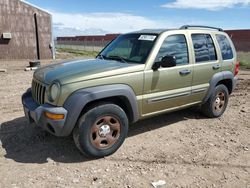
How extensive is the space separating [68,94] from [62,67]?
2.58ft

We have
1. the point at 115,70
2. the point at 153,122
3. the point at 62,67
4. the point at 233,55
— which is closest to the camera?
the point at 115,70

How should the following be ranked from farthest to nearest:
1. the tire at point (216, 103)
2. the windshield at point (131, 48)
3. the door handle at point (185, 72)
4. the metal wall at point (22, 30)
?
1. the metal wall at point (22, 30)
2. the tire at point (216, 103)
3. the door handle at point (185, 72)
4. the windshield at point (131, 48)

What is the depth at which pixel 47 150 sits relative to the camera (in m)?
4.25

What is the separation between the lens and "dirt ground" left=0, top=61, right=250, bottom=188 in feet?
11.4

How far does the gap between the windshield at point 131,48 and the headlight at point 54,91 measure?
128cm

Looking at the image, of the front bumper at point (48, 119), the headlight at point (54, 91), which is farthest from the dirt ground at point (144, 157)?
the headlight at point (54, 91)

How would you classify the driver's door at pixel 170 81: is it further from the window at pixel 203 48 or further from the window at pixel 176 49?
the window at pixel 203 48

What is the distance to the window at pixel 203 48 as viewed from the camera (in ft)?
16.7

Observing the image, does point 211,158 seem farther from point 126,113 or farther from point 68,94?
point 68,94

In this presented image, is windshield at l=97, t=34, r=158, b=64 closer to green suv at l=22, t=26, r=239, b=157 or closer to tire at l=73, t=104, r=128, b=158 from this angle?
green suv at l=22, t=26, r=239, b=157

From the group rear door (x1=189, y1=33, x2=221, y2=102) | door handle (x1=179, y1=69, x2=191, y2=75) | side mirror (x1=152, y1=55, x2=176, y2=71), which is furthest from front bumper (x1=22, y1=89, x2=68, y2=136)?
rear door (x1=189, y1=33, x2=221, y2=102)

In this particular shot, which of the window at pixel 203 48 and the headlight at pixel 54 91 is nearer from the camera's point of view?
the headlight at pixel 54 91

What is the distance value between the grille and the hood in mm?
98

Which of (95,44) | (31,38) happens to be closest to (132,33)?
(31,38)
